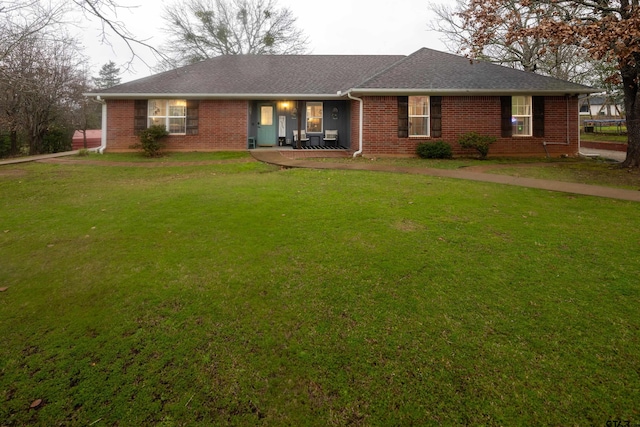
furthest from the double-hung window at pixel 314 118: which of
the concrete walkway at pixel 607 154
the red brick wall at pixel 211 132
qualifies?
A: the concrete walkway at pixel 607 154

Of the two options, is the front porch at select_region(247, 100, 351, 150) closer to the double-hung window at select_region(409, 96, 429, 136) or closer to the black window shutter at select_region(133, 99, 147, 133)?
the double-hung window at select_region(409, 96, 429, 136)

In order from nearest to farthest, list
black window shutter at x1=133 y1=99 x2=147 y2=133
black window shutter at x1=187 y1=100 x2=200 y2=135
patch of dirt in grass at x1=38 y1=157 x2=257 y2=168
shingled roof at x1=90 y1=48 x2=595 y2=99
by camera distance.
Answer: patch of dirt in grass at x1=38 y1=157 x2=257 y2=168
shingled roof at x1=90 y1=48 x2=595 y2=99
black window shutter at x1=133 y1=99 x2=147 y2=133
black window shutter at x1=187 y1=100 x2=200 y2=135

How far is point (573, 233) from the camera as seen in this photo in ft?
17.8

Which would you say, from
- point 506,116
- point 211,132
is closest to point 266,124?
point 211,132

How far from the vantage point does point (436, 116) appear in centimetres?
1532

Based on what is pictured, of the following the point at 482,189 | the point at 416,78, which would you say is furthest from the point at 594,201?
the point at 416,78

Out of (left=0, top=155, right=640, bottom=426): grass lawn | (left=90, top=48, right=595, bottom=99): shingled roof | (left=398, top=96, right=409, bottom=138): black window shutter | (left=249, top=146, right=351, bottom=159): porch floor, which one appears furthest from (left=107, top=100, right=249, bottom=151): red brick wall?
(left=0, top=155, right=640, bottom=426): grass lawn

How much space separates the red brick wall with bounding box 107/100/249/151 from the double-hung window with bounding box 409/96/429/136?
24.4 feet

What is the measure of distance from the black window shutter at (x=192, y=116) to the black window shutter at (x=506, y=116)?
13.1 metres

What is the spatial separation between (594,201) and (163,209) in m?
8.28

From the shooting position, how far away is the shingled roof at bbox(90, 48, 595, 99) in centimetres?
1488

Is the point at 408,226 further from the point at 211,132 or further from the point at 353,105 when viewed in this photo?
the point at 211,132

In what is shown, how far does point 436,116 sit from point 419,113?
69 cm

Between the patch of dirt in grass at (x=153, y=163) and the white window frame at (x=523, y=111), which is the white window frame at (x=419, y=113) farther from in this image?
the patch of dirt in grass at (x=153, y=163)
